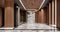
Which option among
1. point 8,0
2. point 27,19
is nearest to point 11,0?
point 8,0

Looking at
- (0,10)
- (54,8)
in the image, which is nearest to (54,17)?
(54,8)

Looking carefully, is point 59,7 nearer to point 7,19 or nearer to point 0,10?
point 7,19

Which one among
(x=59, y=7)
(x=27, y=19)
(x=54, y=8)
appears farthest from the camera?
(x=27, y=19)

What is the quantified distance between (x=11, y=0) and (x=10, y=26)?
109 inches

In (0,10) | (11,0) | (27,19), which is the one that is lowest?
(27,19)

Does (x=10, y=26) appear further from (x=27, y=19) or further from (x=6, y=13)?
(x=27, y=19)

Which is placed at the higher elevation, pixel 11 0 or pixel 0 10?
pixel 11 0

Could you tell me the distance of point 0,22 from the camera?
1483cm

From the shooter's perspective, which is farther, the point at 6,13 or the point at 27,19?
the point at 27,19

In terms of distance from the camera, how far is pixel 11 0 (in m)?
12.1

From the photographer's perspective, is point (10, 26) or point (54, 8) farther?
point (54, 8)

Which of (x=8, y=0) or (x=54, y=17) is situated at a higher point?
(x=8, y=0)

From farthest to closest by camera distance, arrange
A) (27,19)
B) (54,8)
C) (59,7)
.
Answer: (27,19) → (54,8) → (59,7)

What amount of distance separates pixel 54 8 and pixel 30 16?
20881 millimetres
